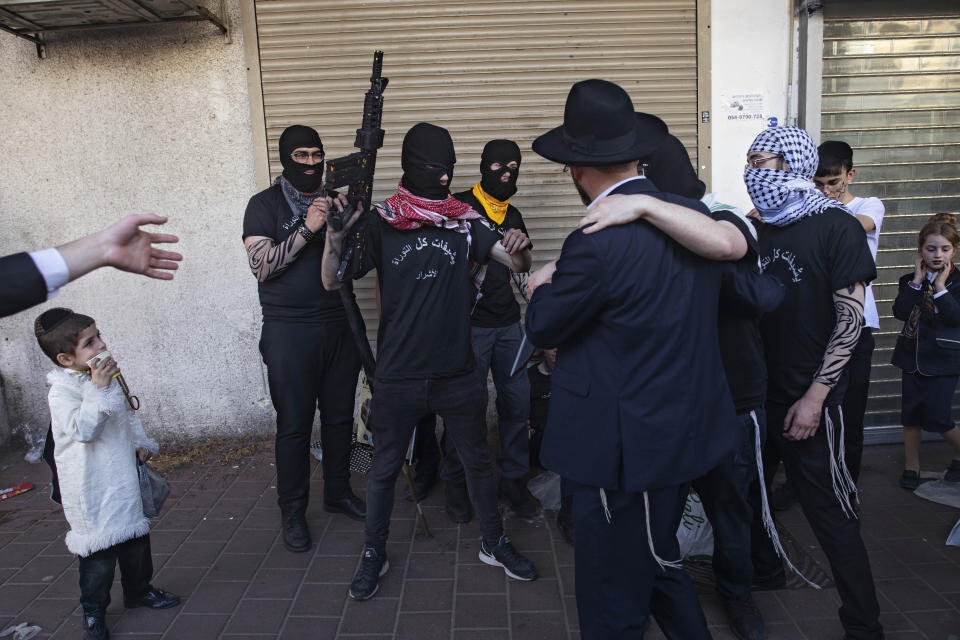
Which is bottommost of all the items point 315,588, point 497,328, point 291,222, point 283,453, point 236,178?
point 315,588

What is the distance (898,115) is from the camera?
5.24 m

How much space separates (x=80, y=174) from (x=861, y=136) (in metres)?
5.71

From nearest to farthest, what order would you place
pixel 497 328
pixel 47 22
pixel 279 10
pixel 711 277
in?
pixel 711 277
pixel 497 328
pixel 47 22
pixel 279 10

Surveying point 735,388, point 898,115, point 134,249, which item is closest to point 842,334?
point 735,388

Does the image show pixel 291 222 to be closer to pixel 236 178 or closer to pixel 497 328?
pixel 497 328

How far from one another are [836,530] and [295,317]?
2821 millimetres

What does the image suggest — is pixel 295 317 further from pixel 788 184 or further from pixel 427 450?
pixel 788 184

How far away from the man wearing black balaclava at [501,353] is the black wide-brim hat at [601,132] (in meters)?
1.93

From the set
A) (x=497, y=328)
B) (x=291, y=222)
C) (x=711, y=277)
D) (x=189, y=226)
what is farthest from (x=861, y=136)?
(x=189, y=226)

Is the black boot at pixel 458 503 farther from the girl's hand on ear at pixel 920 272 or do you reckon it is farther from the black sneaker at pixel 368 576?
the girl's hand on ear at pixel 920 272

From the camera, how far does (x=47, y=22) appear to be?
190 inches

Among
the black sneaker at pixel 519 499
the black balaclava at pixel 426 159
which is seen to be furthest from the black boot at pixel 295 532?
the black balaclava at pixel 426 159

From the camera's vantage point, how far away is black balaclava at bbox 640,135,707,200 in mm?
2840

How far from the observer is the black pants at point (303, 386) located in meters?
4.02
